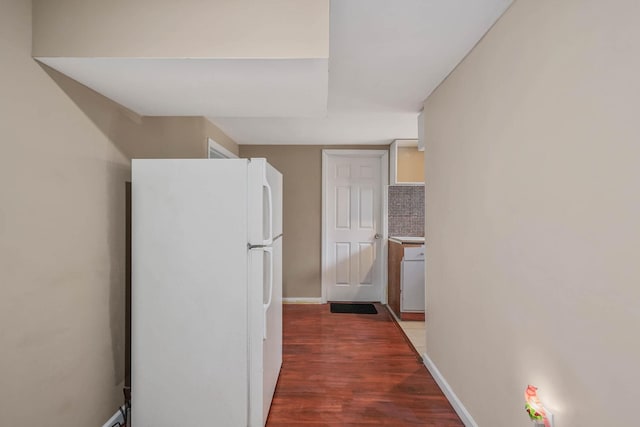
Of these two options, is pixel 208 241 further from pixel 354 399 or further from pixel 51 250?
pixel 354 399

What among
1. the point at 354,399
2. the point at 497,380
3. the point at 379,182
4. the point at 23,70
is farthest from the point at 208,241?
the point at 379,182

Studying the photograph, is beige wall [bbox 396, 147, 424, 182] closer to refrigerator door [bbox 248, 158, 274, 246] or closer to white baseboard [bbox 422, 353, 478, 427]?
white baseboard [bbox 422, 353, 478, 427]

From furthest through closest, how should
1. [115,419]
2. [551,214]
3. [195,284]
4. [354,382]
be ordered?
[354,382], [115,419], [195,284], [551,214]

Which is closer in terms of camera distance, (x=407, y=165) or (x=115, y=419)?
(x=115, y=419)

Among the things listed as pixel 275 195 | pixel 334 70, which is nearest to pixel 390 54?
pixel 334 70

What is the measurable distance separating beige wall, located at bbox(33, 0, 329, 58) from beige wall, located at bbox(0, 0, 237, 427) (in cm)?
15

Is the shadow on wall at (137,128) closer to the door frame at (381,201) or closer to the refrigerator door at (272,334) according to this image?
the refrigerator door at (272,334)

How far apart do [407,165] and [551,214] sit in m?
2.97

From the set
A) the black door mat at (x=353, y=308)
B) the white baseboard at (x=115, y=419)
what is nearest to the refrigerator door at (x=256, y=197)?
the white baseboard at (x=115, y=419)

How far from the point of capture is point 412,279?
367 cm

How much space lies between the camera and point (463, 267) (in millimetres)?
1912

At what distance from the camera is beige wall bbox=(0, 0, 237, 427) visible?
4.08ft

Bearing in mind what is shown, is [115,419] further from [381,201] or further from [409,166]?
[409,166]

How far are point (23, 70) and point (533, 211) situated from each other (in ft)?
7.11
